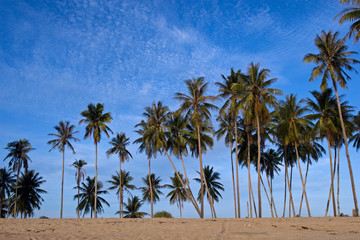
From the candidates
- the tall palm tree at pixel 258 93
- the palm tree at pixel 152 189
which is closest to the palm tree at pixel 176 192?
the palm tree at pixel 152 189

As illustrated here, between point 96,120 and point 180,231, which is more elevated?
point 96,120

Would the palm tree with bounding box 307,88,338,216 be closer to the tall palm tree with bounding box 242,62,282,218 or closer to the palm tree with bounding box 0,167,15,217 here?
the tall palm tree with bounding box 242,62,282,218

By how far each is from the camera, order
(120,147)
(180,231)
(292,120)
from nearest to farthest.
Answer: (180,231) → (292,120) → (120,147)

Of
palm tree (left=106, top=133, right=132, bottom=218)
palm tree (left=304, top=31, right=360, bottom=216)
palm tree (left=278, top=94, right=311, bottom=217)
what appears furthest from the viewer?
palm tree (left=106, top=133, right=132, bottom=218)

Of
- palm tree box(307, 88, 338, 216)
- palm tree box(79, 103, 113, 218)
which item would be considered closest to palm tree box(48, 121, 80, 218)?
palm tree box(79, 103, 113, 218)

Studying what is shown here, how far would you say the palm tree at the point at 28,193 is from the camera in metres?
45.1

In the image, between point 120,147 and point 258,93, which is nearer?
point 258,93

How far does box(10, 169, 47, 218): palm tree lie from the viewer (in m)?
45.1

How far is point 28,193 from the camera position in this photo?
1799 inches

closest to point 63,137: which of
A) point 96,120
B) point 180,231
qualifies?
point 96,120

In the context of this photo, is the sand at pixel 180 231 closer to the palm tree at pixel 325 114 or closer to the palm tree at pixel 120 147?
the palm tree at pixel 325 114

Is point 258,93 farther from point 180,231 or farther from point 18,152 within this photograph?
point 18,152

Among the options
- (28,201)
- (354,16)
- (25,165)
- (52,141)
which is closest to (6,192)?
(28,201)

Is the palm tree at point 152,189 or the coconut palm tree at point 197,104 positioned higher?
the coconut palm tree at point 197,104
